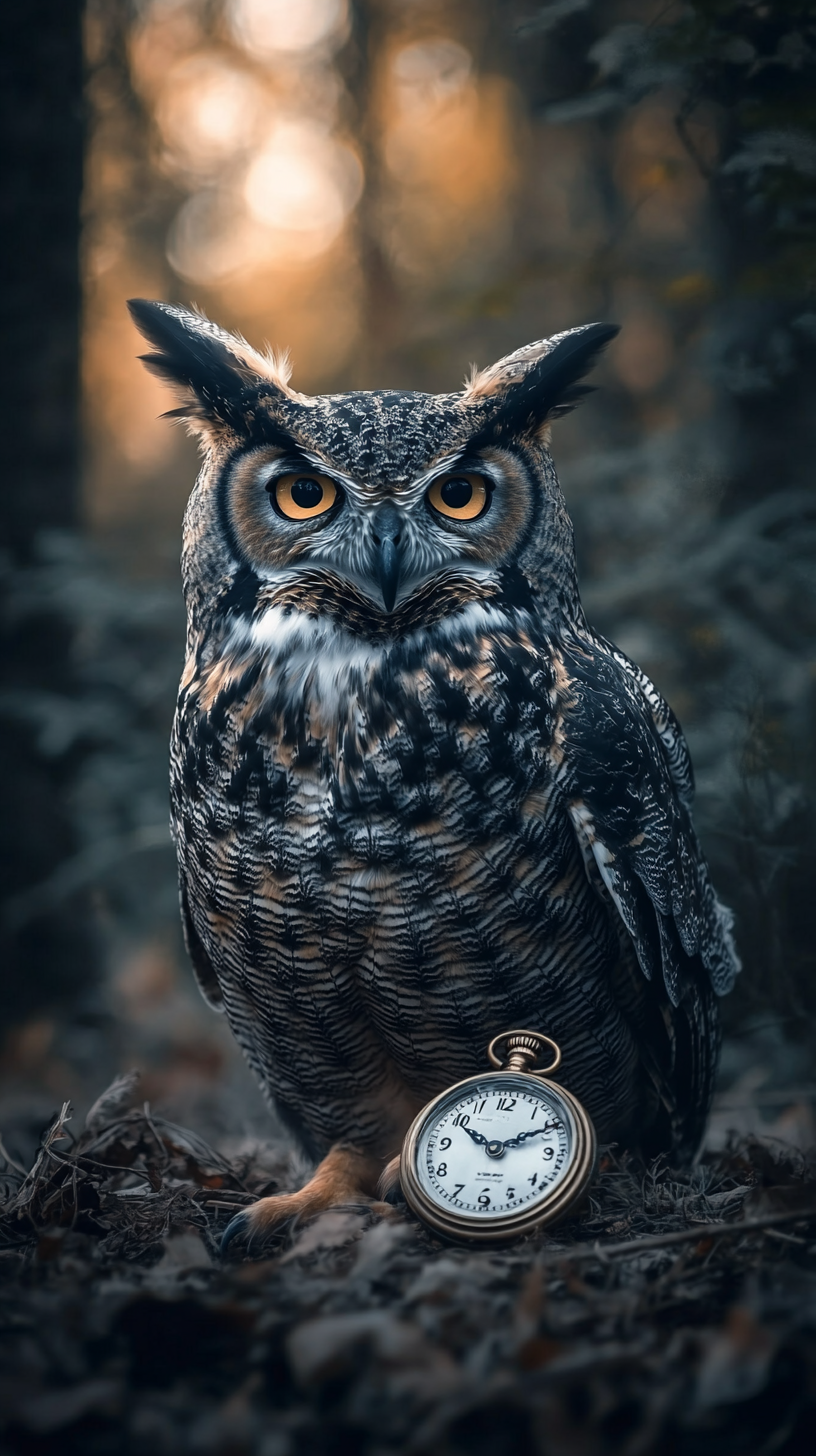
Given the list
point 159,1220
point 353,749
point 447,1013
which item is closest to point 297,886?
point 353,749

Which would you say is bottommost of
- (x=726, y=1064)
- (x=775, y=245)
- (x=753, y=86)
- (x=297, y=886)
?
(x=726, y=1064)

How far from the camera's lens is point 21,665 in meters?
4.06

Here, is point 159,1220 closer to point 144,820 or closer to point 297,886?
point 297,886

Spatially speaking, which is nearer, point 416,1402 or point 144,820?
point 416,1402

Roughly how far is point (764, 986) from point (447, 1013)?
1416 millimetres

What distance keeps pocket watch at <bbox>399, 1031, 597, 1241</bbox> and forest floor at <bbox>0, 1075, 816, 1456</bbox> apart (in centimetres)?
6

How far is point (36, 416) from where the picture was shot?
13.5 ft

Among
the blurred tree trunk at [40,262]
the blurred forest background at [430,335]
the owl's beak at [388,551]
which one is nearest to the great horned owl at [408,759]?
the owl's beak at [388,551]

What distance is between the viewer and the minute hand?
5.52 ft

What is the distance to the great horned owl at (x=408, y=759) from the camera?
1849 millimetres

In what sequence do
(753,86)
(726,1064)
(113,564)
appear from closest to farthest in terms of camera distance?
(753,86) < (726,1064) < (113,564)

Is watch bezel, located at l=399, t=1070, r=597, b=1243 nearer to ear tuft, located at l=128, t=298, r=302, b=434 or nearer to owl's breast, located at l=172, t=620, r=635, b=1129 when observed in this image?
owl's breast, located at l=172, t=620, r=635, b=1129

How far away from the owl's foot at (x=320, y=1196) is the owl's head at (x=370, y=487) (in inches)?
47.2

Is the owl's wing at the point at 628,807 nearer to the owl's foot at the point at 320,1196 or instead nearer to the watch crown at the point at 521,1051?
the watch crown at the point at 521,1051
